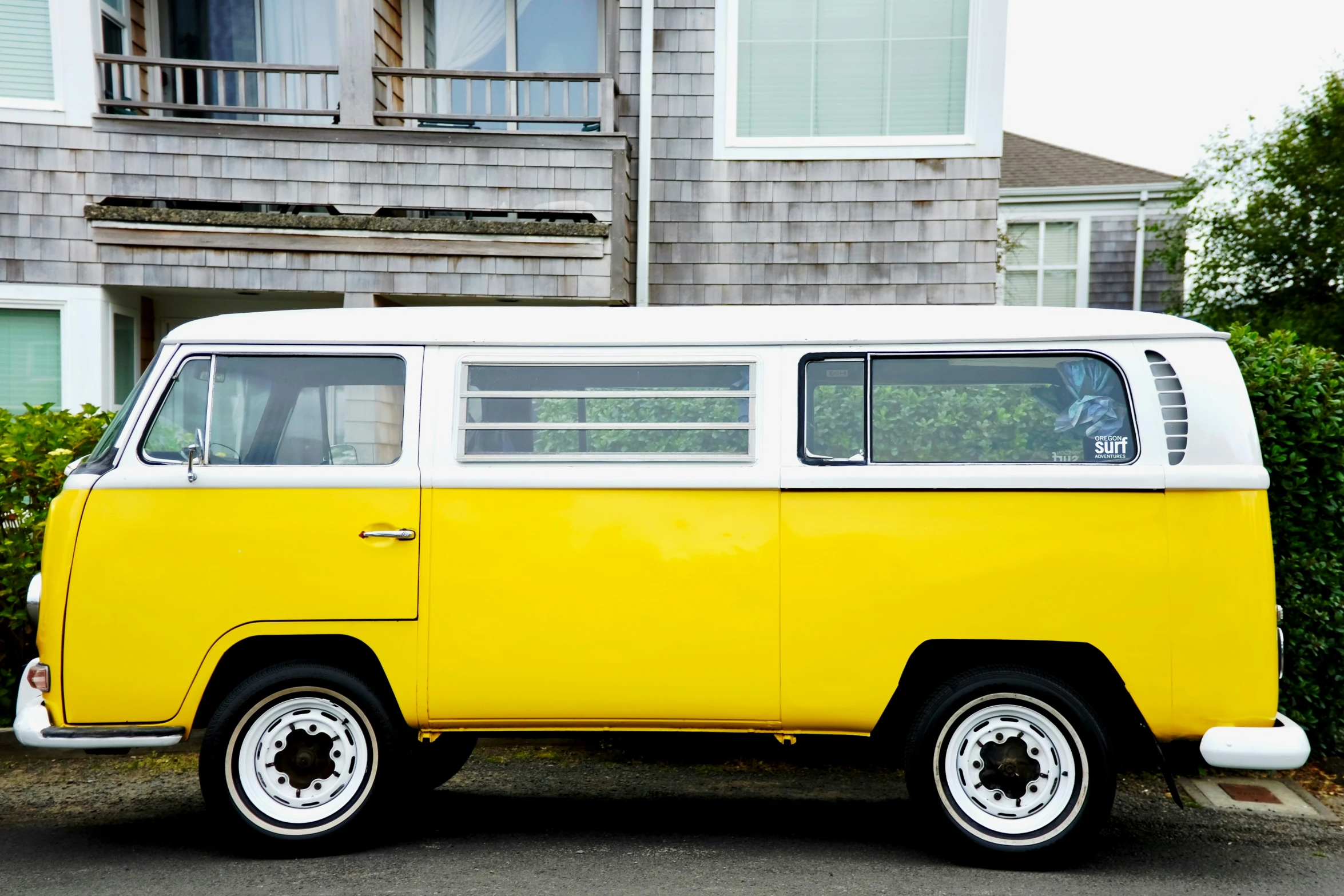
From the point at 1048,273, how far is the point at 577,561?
15.4m

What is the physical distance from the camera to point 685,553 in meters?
4.43

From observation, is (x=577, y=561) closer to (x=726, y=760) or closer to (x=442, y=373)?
(x=442, y=373)

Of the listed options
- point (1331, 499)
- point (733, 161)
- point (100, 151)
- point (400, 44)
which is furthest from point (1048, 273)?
point (100, 151)

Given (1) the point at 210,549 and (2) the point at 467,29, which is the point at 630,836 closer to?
(1) the point at 210,549

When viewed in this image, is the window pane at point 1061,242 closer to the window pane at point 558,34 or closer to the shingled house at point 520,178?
the shingled house at point 520,178

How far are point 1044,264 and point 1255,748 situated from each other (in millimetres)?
14963

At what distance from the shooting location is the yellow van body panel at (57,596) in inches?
172

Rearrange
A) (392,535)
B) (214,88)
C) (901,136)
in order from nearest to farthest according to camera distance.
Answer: (392,535) → (901,136) → (214,88)

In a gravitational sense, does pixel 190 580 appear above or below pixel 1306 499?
below

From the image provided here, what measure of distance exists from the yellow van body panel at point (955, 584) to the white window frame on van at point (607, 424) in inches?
15.4

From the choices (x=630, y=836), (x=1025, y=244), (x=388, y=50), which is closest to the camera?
(x=630, y=836)

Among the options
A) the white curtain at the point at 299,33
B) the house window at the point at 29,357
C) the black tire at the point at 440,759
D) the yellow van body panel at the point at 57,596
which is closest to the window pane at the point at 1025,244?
the white curtain at the point at 299,33

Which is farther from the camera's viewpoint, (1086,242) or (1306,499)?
(1086,242)

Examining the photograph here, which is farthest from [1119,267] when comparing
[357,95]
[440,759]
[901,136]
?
[440,759]
